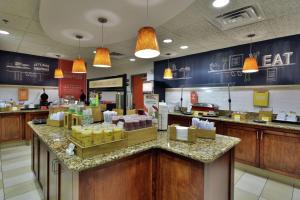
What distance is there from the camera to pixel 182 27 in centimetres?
306

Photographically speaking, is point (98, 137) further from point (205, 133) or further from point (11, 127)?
point (11, 127)

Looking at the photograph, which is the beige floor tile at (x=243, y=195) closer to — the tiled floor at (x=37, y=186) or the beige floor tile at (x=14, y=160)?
the tiled floor at (x=37, y=186)

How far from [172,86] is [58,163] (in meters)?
4.60

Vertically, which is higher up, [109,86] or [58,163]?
[109,86]

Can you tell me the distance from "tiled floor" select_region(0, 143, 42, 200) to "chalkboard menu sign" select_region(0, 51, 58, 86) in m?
2.34

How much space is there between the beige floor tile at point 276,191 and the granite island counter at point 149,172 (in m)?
1.14

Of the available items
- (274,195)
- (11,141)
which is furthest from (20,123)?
(274,195)

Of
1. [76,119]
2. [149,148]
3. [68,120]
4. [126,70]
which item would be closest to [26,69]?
[126,70]

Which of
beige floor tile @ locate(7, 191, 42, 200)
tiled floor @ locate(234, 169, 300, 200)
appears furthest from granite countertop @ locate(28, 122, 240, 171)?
tiled floor @ locate(234, 169, 300, 200)

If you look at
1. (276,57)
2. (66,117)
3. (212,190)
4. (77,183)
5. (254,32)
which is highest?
(254,32)

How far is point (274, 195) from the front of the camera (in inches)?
103

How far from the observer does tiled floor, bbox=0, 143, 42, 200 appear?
253cm

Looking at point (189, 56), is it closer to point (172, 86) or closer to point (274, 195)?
point (172, 86)

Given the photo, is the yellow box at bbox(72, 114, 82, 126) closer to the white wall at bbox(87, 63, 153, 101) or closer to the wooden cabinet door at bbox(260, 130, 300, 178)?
the wooden cabinet door at bbox(260, 130, 300, 178)
